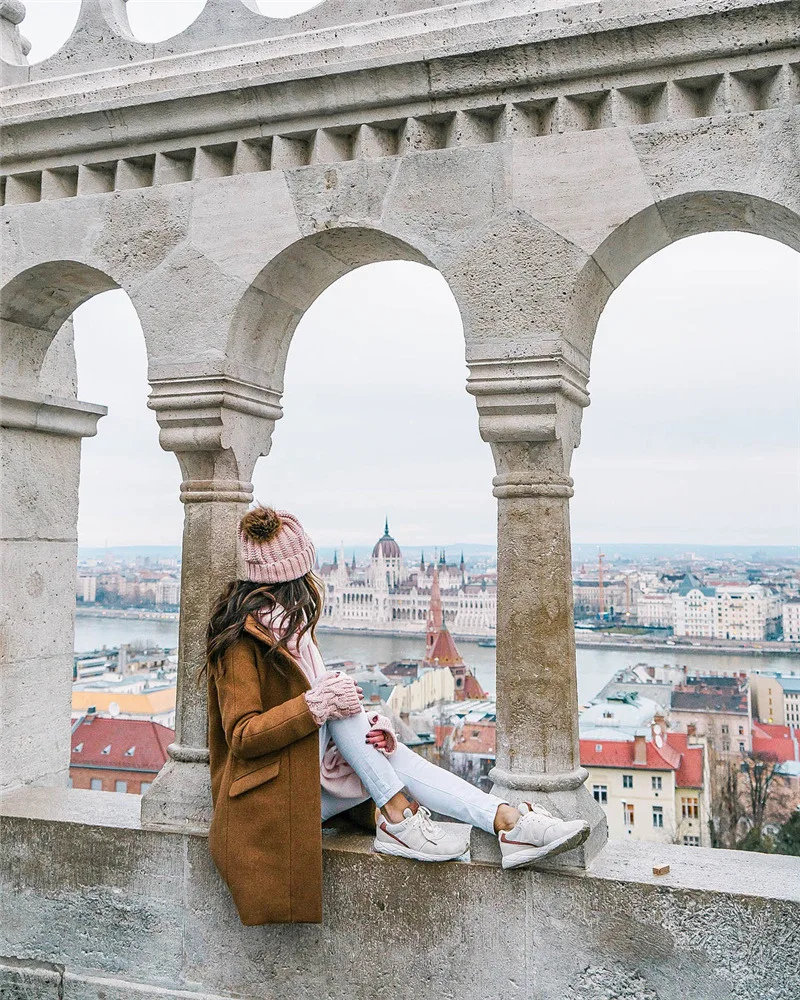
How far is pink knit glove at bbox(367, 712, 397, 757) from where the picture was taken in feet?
8.13

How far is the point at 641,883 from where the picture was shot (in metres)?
2.32

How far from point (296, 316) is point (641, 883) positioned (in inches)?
78.7

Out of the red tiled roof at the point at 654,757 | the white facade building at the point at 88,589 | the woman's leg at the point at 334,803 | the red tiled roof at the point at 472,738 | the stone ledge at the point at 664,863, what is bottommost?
the red tiled roof at the point at 654,757

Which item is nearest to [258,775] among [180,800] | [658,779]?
[180,800]

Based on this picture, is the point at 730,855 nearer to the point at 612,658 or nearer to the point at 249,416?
the point at 249,416

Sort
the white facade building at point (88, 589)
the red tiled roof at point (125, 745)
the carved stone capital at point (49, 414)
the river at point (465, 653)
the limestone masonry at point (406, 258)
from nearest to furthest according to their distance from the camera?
the limestone masonry at point (406, 258)
the carved stone capital at point (49, 414)
the red tiled roof at point (125, 745)
the white facade building at point (88, 589)
the river at point (465, 653)

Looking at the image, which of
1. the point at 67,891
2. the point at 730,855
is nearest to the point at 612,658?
the point at 730,855

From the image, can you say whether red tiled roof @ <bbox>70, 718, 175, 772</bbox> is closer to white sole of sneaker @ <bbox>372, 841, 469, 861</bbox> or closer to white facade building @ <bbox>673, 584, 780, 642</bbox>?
white sole of sneaker @ <bbox>372, 841, 469, 861</bbox>

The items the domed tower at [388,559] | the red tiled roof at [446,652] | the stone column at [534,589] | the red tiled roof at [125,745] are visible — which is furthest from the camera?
the domed tower at [388,559]

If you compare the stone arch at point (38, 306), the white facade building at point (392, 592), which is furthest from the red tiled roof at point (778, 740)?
the stone arch at point (38, 306)

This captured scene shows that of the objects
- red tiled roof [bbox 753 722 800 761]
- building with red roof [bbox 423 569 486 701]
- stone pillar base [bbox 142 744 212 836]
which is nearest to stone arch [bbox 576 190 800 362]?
stone pillar base [bbox 142 744 212 836]

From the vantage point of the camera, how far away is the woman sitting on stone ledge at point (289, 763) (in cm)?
236

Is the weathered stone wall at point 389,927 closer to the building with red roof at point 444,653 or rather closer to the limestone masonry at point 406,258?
the limestone masonry at point 406,258

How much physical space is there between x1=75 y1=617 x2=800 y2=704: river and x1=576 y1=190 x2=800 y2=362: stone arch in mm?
2591
